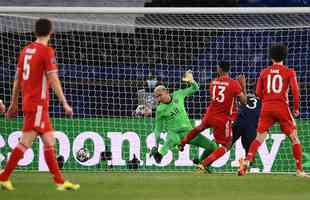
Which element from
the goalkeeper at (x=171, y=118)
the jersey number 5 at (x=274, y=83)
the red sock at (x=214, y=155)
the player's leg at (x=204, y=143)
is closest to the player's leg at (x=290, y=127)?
the jersey number 5 at (x=274, y=83)

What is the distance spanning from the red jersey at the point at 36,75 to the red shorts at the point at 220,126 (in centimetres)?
493

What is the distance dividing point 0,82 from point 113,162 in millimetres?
2781

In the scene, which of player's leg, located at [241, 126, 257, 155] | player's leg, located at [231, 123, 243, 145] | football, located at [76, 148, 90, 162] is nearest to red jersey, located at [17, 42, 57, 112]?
football, located at [76, 148, 90, 162]

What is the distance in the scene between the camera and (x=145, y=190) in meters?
10.2

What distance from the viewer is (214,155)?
546 inches

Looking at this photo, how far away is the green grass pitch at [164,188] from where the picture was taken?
30.8 ft

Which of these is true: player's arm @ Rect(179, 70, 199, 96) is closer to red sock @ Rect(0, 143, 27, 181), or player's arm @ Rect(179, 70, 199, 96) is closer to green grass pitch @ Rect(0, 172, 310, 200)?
green grass pitch @ Rect(0, 172, 310, 200)

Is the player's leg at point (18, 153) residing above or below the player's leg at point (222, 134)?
below

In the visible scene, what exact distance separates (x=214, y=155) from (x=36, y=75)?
5.01m

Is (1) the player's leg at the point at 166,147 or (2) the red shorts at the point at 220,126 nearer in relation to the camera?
(2) the red shorts at the point at 220,126

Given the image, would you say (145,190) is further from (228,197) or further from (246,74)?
(246,74)

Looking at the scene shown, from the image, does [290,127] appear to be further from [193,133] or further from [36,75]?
[36,75]

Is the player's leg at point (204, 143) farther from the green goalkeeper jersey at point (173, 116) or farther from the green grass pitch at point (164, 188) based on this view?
the green grass pitch at point (164, 188)

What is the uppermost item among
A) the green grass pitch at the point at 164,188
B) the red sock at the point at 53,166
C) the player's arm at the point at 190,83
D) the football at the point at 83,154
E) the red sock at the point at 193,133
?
the player's arm at the point at 190,83
